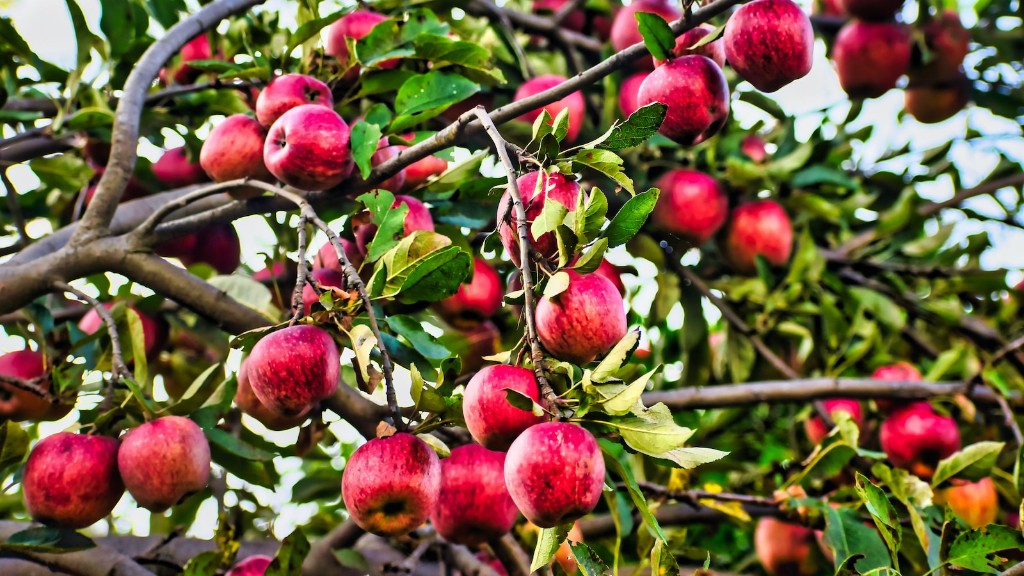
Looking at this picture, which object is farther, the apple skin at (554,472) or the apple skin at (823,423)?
the apple skin at (823,423)

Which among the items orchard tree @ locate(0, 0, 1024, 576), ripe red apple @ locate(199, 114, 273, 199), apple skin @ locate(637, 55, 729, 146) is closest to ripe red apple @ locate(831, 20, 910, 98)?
orchard tree @ locate(0, 0, 1024, 576)

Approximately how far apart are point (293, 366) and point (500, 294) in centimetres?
73

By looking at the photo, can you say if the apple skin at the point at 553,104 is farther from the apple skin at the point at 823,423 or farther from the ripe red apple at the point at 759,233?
the apple skin at the point at 823,423

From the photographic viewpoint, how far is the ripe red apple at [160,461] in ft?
3.66

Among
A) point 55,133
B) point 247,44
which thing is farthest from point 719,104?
point 55,133

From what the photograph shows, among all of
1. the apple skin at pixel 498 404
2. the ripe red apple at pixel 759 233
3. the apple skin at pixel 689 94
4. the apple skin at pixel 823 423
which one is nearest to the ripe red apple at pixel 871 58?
the ripe red apple at pixel 759 233

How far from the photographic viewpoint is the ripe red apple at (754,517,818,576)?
1887 millimetres

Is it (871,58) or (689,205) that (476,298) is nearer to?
(689,205)

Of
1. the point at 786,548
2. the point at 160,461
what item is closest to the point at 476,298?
the point at 160,461

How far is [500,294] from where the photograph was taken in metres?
1.64

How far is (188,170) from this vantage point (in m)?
1.74

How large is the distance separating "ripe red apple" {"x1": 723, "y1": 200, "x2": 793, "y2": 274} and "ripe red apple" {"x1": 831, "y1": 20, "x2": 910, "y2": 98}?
433mm

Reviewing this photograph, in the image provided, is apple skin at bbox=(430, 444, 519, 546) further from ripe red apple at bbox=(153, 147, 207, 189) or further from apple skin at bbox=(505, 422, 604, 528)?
ripe red apple at bbox=(153, 147, 207, 189)

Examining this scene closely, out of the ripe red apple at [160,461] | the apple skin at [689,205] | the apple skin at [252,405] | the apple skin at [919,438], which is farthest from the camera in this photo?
the apple skin at [689,205]
